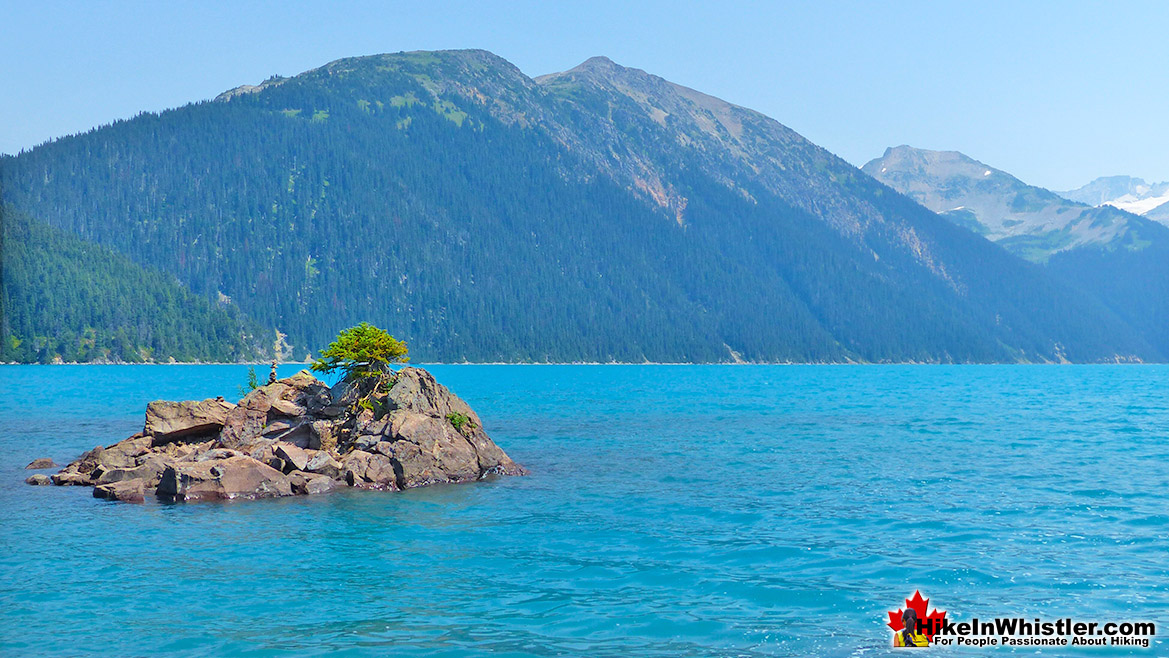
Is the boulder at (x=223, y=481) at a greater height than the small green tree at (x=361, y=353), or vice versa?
the small green tree at (x=361, y=353)

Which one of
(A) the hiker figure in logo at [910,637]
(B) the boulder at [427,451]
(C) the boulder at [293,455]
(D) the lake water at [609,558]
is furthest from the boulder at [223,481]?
(A) the hiker figure in logo at [910,637]

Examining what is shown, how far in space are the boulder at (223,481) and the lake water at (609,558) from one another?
1.79 m

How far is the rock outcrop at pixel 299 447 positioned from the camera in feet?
135

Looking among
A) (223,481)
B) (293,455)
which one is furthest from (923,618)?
(293,455)

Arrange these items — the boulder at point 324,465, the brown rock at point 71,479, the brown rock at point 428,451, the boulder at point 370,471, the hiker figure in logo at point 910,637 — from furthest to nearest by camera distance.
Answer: the brown rock at point 428,451 < the brown rock at point 71,479 < the boulder at point 324,465 < the boulder at point 370,471 < the hiker figure in logo at point 910,637

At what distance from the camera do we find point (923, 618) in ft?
67.8

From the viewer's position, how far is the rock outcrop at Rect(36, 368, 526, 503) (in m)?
41.1

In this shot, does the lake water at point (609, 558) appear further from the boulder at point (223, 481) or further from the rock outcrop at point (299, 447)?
the rock outcrop at point (299, 447)

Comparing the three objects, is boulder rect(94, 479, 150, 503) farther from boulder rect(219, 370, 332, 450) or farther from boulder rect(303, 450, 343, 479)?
boulder rect(303, 450, 343, 479)

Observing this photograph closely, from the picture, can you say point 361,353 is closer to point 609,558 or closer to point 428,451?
point 428,451

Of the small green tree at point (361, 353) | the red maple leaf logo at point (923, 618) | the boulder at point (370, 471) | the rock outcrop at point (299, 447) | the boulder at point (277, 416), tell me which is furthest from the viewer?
the small green tree at point (361, 353)

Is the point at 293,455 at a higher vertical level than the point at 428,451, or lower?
lower

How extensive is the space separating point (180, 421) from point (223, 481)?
40.2 ft

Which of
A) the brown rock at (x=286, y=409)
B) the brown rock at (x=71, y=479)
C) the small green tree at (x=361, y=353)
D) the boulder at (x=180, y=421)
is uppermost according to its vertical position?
the small green tree at (x=361, y=353)
